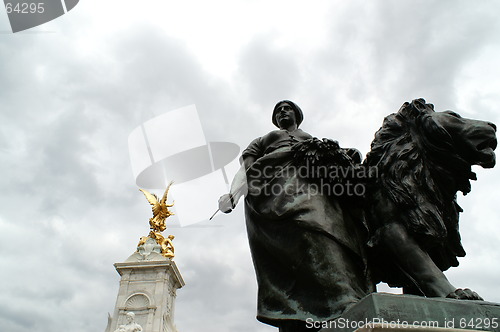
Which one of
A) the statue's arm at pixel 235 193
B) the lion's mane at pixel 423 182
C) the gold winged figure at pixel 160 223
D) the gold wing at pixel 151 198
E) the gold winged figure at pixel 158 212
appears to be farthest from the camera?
the gold wing at pixel 151 198

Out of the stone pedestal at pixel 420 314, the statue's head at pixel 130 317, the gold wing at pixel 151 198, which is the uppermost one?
the gold wing at pixel 151 198

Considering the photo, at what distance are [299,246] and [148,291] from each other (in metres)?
20.4

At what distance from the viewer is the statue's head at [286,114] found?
4.51m

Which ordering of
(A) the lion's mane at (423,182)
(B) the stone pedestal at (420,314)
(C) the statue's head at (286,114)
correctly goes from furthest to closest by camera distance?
(C) the statue's head at (286,114) < (A) the lion's mane at (423,182) < (B) the stone pedestal at (420,314)

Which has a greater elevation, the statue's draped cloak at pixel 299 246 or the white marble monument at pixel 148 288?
the white marble monument at pixel 148 288

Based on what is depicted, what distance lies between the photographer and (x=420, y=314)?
2.34m

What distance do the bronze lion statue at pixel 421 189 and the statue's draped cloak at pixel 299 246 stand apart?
27 centimetres

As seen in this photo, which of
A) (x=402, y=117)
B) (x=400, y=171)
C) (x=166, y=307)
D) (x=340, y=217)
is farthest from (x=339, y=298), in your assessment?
(x=166, y=307)

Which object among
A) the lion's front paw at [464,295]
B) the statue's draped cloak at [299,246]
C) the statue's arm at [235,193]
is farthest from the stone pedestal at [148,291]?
the lion's front paw at [464,295]

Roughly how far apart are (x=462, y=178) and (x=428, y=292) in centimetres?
97

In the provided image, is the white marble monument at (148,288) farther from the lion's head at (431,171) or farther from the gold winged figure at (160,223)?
the lion's head at (431,171)

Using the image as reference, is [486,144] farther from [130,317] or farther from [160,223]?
[160,223]

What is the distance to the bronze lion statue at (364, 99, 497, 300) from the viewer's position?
3.10 m

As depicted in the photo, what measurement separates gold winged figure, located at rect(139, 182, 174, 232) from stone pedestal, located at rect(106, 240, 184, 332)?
309cm
